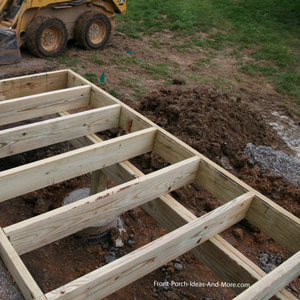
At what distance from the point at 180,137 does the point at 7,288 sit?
388 cm

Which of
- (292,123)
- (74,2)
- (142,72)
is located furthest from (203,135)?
(74,2)

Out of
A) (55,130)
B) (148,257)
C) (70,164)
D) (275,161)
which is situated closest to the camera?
(148,257)

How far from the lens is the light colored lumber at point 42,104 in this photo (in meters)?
3.78

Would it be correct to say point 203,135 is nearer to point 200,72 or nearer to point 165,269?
point 165,269

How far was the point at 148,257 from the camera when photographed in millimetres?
2189

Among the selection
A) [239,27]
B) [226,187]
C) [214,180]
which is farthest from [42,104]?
[239,27]

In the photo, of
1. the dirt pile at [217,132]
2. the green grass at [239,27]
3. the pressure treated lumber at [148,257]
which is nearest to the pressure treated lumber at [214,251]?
the pressure treated lumber at [148,257]

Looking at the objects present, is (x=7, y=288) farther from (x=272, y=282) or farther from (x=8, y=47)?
(x=8, y=47)

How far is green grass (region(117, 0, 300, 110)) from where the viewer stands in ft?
33.6

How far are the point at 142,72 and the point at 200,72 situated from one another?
1681 millimetres

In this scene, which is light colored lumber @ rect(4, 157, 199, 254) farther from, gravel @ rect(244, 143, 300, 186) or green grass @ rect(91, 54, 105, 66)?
green grass @ rect(91, 54, 105, 66)

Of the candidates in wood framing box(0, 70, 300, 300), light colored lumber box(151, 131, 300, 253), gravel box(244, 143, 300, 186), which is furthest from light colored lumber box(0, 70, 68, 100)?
gravel box(244, 143, 300, 186)

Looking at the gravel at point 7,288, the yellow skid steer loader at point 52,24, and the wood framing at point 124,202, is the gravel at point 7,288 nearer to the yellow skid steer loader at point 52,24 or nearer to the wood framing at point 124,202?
the wood framing at point 124,202

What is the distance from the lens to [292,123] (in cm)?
718
